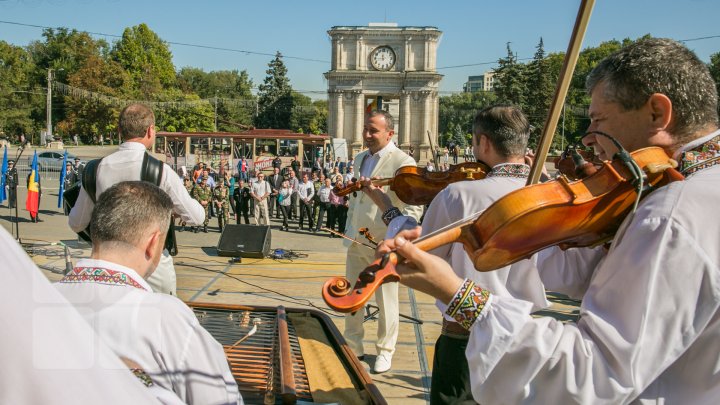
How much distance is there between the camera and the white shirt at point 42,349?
804mm

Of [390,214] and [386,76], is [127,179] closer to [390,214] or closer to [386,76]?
[390,214]

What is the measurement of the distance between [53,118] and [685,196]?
68.6 meters

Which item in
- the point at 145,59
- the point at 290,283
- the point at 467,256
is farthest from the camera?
the point at 145,59

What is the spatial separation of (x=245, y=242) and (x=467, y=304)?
32.3 feet

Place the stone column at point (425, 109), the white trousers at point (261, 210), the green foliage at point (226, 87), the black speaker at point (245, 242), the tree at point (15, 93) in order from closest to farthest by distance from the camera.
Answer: the black speaker at point (245, 242)
the white trousers at point (261, 210)
the tree at point (15, 93)
the stone column at point (425, 109)
the green foliage at point (226, 87)

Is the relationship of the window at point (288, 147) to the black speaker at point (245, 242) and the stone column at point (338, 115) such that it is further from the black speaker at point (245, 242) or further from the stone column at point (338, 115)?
the black speaker at point (245, 242)

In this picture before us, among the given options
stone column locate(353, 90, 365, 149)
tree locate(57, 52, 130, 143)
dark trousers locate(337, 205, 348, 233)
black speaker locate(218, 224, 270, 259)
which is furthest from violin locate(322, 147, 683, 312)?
stone column locate(353, 90, 365, 149)

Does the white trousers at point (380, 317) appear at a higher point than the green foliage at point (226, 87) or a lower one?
lower

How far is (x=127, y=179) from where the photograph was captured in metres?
4.03

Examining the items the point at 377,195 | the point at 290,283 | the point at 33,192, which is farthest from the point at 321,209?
the point at 377,195

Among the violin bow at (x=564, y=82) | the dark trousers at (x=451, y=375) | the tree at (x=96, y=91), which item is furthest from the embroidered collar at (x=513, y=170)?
the tree at (x=96, y=91)

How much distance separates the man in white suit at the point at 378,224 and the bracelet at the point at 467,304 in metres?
3.87

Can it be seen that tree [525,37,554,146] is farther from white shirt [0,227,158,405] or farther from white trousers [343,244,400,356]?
white shirt [0,227,158,405]

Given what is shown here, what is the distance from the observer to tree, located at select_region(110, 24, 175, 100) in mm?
56250
